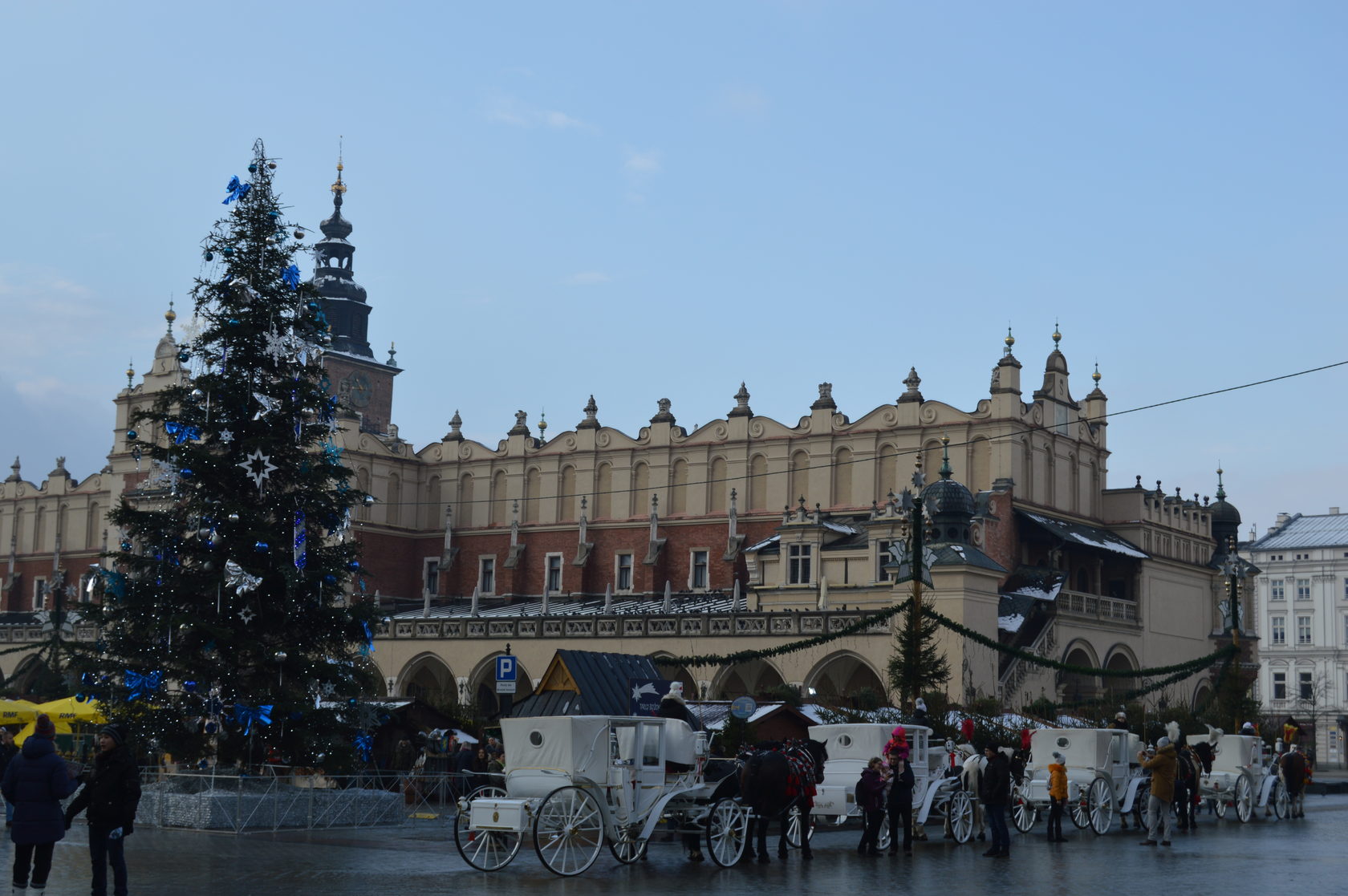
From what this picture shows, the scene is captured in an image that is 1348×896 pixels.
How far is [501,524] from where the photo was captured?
68312 mm

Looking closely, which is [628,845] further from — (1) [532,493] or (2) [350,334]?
(2) [350,334]

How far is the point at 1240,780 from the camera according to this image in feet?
92.6

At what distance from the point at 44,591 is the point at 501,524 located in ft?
74.3

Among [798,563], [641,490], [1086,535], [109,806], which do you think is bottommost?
[109,806]

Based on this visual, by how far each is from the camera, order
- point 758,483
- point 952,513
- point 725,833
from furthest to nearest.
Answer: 1. point 758,483
2. point 952,513
3. point 725,833

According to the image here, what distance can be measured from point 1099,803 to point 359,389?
67968 mm

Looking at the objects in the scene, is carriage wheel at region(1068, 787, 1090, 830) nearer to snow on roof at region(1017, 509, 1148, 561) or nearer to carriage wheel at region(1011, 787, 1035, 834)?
carriage wheel at region(1011, 787, 1035, 834)

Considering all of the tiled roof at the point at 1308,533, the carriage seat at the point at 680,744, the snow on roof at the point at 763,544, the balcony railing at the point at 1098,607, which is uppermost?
the tiled roof at the point at 1308,533

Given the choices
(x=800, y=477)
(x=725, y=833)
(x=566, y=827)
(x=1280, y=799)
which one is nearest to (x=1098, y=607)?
(x=800, y=477)

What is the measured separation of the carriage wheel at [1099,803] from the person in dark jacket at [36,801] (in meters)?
15.5

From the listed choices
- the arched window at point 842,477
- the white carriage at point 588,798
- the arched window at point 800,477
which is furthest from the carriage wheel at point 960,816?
the arched window at point 800,477

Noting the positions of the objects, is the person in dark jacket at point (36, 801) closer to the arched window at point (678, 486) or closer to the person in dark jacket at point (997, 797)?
the person in dark jacket at point (997, 797)

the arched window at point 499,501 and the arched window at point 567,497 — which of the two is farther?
the arched window at point 499,501

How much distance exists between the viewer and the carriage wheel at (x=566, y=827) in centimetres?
1688
